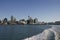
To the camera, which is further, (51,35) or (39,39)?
(51,35)

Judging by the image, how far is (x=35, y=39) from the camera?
28812 millimetres

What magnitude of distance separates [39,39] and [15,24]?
161m

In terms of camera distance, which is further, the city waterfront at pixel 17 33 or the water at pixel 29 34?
the city waterfront at pixel 17 33

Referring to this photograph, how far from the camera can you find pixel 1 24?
639ft

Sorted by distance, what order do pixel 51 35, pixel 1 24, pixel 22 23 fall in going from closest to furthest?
pixel 51 35
pixel 22 23
pixel 1 24

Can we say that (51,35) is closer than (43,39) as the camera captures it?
No

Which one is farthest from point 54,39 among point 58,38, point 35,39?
point 35,39

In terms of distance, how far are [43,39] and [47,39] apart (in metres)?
0.66

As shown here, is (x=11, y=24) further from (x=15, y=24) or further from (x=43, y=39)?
(x=43, y=39)

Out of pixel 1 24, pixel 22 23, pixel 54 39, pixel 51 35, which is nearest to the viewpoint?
pixel 54 39

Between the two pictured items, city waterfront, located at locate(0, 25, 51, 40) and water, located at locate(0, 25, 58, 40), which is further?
city waterfront, located at locate(0, 25, 51, 40)

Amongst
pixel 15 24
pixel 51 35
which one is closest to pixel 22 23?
pixel 15 24

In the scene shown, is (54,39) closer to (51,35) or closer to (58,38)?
(58,38)

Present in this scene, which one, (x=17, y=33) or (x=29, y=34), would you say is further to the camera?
(x=17, y=33)
